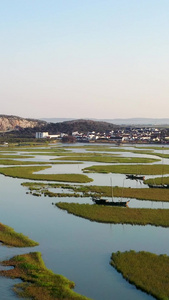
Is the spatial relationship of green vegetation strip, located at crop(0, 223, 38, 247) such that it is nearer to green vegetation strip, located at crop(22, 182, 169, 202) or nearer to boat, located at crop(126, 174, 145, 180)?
green vegetation strip, located at crop(22, 182, 169, 202)

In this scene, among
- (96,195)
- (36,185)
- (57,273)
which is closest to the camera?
(57,273)

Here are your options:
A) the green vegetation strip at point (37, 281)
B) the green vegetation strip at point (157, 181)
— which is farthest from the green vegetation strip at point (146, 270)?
the green vegetation strip at point (157, 181)

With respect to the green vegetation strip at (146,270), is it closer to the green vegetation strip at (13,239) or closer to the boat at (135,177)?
the green vegetation strip at (13,239)

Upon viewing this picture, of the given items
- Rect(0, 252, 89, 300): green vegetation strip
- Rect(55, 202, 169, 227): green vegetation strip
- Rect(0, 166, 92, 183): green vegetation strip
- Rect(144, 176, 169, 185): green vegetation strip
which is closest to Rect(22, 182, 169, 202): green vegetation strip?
Rect(0, 166, 92, 183): green vegetation strip

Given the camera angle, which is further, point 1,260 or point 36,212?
point 36,212

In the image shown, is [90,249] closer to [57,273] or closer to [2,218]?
[57,273]

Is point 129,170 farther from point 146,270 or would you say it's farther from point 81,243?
point 146,270

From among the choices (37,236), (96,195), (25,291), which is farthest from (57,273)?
(96,195)
